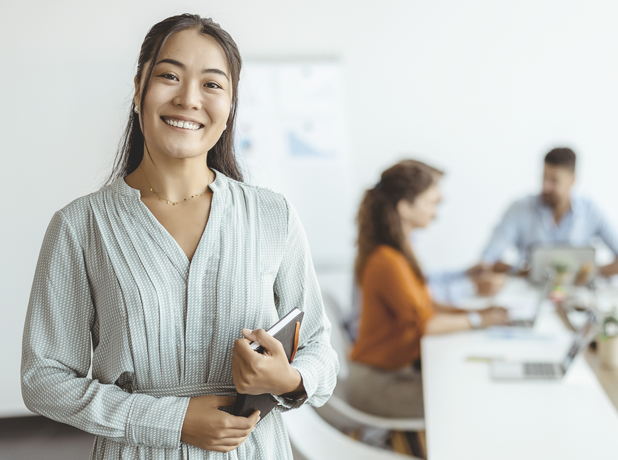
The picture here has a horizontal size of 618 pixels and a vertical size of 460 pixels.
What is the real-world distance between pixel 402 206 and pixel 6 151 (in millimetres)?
1723

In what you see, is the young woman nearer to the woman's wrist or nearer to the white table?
the woman's wrist

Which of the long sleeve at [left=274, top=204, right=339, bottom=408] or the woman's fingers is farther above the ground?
the long sleeve at [left=274, top=204, right=339, bottom=408]

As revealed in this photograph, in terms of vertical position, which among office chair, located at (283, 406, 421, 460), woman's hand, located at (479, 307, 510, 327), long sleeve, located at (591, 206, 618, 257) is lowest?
office chair, located at (283, 406, 421, 460)

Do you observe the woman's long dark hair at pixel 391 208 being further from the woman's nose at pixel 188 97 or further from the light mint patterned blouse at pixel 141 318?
the woman's nose at pixel 188 97

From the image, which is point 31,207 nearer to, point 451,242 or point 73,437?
point 73,437

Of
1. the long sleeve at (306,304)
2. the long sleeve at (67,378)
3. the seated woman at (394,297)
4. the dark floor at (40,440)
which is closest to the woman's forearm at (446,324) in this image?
the seated woman at (394,297)

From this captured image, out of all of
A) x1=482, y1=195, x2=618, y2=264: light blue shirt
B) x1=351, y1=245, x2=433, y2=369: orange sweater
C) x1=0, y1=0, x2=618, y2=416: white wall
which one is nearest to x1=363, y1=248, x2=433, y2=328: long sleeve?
x1=351, y1=245, x2=433, y2=369: orange sweater

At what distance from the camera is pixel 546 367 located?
6.88 ft

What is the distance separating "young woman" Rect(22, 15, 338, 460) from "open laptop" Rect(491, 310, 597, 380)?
120 cm

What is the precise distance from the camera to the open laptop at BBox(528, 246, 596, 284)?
329 cm

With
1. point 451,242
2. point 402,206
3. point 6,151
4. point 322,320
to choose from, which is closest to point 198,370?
point 322,320

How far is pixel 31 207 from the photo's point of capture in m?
1.28

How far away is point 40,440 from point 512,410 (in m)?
1.33

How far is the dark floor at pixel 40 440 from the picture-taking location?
4.28ft
